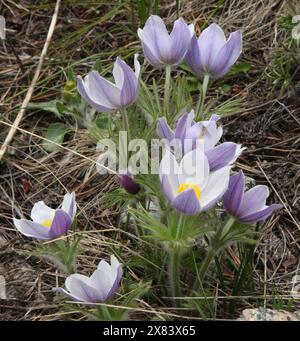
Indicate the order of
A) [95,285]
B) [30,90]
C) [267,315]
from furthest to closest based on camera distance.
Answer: [30,90], [267,315], [95,285]

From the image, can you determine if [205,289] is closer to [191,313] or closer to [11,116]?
[191,313]

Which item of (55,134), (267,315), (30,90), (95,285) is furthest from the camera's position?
(30,90)

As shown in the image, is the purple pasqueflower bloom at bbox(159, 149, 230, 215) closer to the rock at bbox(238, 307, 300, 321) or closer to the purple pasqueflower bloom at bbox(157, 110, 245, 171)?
the purple pasqueflower bloom at bbox(157, 110, 245, 171)

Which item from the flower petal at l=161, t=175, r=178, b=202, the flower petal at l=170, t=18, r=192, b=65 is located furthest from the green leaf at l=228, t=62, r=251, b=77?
the flower petal at l=161, t=175, r=178, b=202

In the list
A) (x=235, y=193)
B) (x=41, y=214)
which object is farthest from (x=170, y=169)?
(x=41, y=214)

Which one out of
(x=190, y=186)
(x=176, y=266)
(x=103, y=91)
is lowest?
(x=176, y=266)

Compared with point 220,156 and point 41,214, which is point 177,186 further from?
point 41,214
